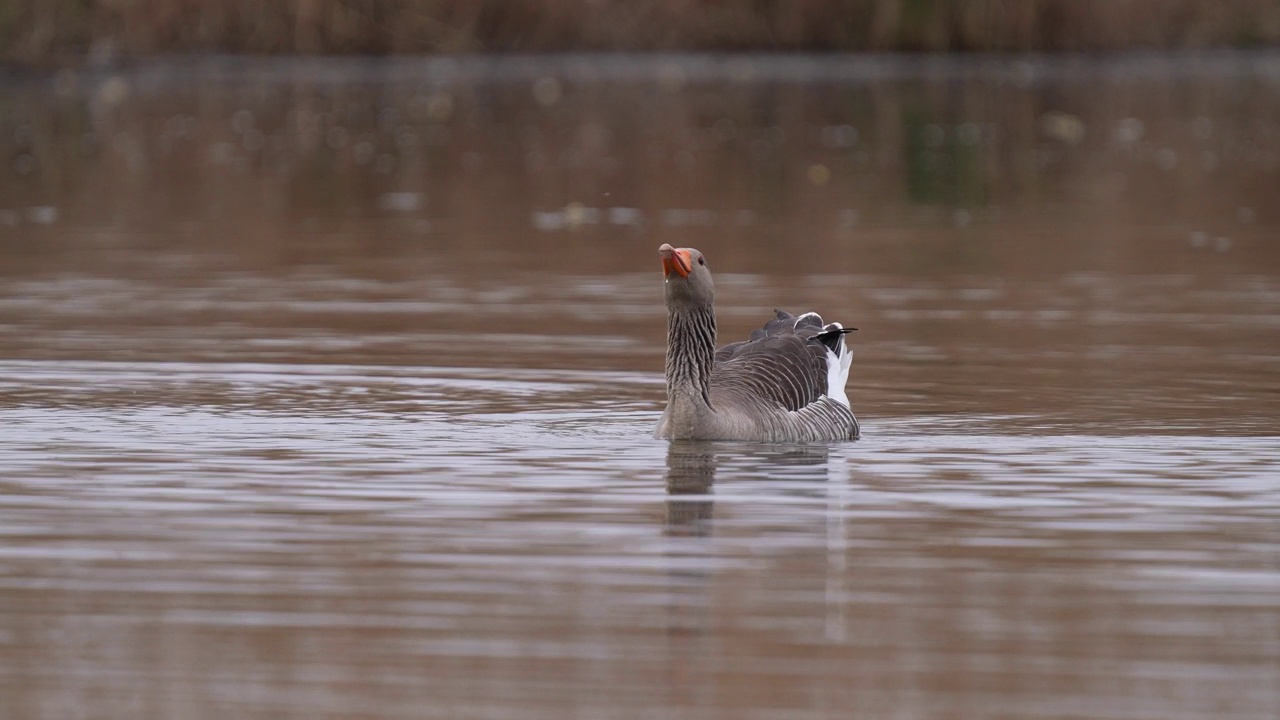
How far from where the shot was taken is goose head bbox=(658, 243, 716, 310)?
10703 mm

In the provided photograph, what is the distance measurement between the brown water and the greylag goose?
0.19m

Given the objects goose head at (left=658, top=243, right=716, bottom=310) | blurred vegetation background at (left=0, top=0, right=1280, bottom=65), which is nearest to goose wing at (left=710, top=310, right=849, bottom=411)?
goose head at (left=658, top=243, right=716, bottom=310)

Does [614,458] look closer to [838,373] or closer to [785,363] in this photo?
[785,363]

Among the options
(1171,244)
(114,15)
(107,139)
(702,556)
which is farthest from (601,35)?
(702,556)

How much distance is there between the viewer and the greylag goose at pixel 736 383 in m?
10.8

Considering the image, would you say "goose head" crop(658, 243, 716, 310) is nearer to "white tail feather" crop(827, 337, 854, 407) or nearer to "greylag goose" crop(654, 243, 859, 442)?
"greylag goose" crop(654, 243, 859, 442)

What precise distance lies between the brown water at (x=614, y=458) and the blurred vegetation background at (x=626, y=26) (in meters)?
16.5

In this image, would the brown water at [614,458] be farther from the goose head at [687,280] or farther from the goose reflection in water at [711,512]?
the goose head at [687,280]

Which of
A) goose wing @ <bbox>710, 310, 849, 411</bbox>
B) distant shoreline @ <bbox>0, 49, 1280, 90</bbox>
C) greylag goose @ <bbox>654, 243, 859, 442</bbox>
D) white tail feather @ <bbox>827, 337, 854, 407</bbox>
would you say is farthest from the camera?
distant shoreline @ <bbox>0, 49, 1280, 90</bbox>

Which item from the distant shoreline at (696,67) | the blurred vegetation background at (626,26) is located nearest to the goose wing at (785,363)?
the blurred vegetation background at (626,26)

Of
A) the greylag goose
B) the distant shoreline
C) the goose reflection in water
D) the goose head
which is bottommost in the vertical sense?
the goose reflection in water

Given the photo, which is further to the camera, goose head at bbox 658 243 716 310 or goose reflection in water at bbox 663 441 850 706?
goose head at bbox 658 243 716 310

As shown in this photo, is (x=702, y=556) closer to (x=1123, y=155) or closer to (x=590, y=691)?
(x=590, y=691)

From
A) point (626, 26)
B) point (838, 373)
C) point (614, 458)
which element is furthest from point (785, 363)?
point (626, 26)
